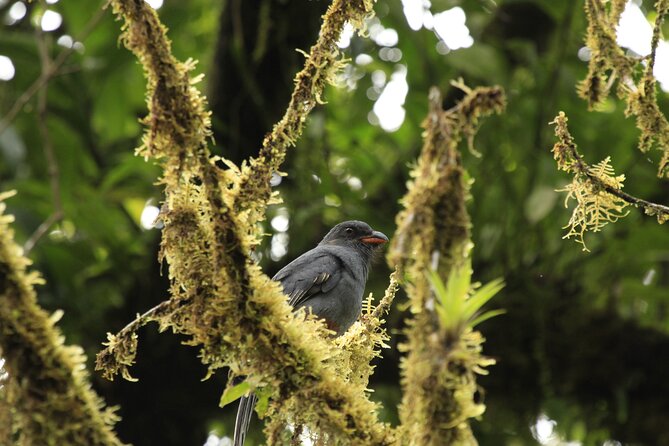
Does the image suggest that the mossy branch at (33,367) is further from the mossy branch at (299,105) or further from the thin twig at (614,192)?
the thin twig at (614,192)

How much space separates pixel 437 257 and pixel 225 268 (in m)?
0.57

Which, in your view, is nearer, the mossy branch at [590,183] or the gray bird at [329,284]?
the mossy branch at [590,183]

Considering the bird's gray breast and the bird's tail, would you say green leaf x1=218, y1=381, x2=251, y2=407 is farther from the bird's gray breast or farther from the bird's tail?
the bird's gray breast

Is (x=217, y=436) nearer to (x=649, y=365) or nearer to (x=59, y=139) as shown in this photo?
(x=59, y=139)

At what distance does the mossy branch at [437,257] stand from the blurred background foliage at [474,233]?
3.45m

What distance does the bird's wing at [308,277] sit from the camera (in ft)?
14.4

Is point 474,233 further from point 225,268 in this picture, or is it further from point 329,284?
point 225,268

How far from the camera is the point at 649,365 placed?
5629 millimetres

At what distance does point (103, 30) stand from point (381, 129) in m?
2.22

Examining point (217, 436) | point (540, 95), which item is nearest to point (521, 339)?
point (540, 95)

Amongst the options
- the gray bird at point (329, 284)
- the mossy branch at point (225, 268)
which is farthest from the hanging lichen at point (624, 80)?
the gray bird at point (329, 284)

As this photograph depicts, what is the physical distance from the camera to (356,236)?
515cm

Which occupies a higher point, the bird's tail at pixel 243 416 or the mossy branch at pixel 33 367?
the bird's tail at pixel 243 416

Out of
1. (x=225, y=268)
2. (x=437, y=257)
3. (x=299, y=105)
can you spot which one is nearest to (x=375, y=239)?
(x=299, y=105)
